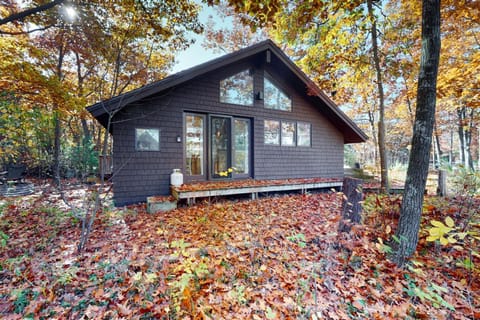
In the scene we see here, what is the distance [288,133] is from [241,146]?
86.4 inches

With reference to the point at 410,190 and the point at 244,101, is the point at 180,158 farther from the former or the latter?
the point at 410,190

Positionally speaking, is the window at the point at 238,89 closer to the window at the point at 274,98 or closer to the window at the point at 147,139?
the window at the point at 274,98

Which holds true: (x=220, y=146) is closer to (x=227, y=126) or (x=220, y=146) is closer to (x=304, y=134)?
(x=227, y=126)

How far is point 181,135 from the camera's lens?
19.3ft

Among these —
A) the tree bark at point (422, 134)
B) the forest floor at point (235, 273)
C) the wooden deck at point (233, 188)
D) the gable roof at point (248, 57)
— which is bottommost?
the forest floor at point (235, 273)

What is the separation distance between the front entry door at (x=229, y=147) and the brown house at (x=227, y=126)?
3 cm

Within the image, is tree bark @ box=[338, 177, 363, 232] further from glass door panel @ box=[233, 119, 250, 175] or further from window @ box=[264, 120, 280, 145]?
window @ box=[264, 120, 280, 145]

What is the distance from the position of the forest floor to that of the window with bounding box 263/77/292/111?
4.92m

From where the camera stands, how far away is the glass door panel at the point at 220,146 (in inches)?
253

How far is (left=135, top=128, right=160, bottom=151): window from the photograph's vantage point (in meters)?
5.32

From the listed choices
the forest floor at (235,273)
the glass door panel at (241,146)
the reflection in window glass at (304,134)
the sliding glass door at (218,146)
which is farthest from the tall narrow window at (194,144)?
the reflection in window glass at (304,134)

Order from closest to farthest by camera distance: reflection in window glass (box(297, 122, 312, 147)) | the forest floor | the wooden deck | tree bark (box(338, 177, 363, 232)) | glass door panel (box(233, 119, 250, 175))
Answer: the forest floor < tree bark (box(338, 177, 363, 232)) < the wooden deck < glass door panel (box(233, 119, 250, 175)) < reflection in window glass (box(297, 122, 312, 147))

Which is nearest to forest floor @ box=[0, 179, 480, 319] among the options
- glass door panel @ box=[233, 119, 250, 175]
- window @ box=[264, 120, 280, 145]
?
glass door panel @ box=[233, 119, 250, 175]

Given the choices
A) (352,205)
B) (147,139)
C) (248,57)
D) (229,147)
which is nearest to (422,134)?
(352,205)
